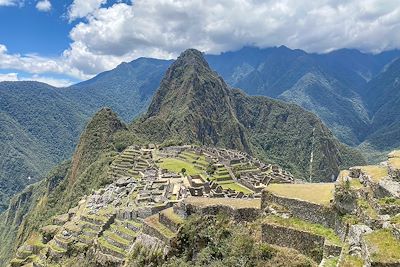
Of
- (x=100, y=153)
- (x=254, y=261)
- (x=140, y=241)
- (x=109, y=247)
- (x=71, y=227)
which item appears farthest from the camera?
(x=100, y=153)

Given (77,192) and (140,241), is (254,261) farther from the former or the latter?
(77,192)

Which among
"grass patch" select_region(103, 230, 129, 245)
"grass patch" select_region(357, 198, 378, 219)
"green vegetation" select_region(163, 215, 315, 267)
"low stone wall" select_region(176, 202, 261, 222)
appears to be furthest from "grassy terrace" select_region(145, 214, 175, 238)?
"grass patch" select_region(357, 198, 378, 219)

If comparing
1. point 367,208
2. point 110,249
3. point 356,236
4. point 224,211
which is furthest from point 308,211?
point 110,249

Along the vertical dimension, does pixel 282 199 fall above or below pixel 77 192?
above

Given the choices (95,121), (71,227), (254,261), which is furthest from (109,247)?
(95,121)

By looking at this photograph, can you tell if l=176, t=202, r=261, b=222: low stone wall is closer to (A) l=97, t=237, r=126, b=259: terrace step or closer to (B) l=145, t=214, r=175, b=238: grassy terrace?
(B) l=145, t=214, r=175, b=238: grassy terrace

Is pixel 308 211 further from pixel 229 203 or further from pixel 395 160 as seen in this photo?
pixel 229 203
